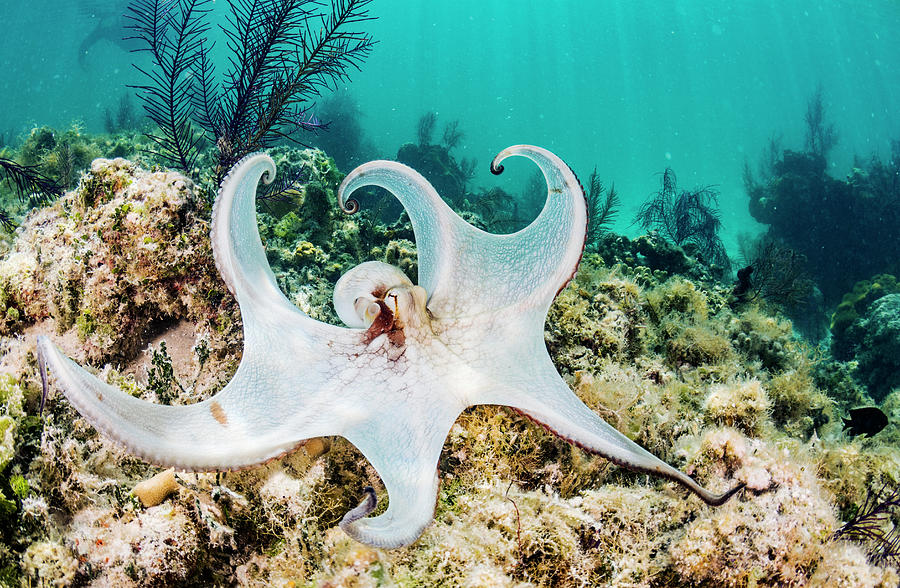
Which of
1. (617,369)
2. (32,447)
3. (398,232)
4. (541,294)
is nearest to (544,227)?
(541,294)

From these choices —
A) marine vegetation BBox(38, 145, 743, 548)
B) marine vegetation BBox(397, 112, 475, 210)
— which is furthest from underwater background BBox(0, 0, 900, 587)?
marine vegetation BBox(397, 112, 475, 210)

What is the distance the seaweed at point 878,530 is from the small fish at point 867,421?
914mm

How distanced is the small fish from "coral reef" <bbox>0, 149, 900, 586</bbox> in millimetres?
165

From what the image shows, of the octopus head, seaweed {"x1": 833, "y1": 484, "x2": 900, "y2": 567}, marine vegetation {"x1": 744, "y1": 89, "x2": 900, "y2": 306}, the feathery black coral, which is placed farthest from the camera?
marine vegetation {"x1": 744, "y1": 89, "x2": 900, "y2": 306}

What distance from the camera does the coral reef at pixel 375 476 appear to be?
204 cm

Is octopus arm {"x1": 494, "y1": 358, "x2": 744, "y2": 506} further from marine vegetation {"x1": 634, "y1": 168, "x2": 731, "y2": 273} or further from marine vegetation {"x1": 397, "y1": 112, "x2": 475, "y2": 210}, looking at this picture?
marine vegetation {"x1": 397, "y1": 112, "x2": 475, "y2": 210}

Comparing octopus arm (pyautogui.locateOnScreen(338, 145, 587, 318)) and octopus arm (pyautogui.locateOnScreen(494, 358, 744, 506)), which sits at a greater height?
octopus arm (pyautogui.locateOnScreen(338, 145, 587, 318))

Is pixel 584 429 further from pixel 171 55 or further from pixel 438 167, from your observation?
pixel 438 167

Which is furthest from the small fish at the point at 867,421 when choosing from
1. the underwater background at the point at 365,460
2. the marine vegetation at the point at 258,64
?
the marine vegetation at the point at 258,64

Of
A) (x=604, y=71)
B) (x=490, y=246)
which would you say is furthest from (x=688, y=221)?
(x=604, y=71)

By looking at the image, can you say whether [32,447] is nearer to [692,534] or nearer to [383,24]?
[692,534]

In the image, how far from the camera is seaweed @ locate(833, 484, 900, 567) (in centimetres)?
225

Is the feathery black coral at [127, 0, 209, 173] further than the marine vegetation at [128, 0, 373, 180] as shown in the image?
Yes

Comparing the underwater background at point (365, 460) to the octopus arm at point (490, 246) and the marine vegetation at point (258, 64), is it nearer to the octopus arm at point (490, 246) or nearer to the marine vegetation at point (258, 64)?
the marine vegetation at point (258, 64)
